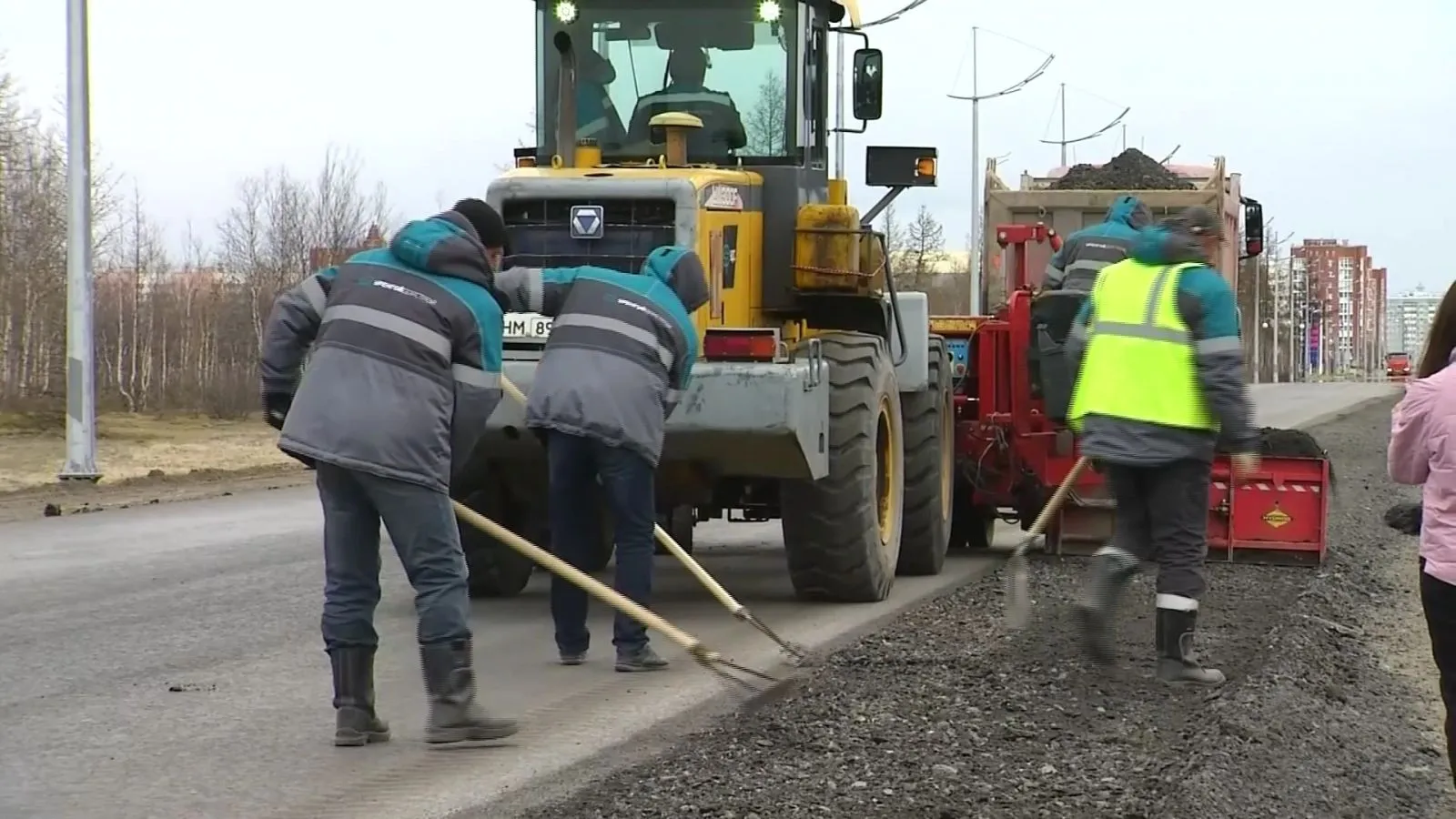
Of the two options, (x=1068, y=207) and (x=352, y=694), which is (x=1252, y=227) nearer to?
(x=1068, y=207)

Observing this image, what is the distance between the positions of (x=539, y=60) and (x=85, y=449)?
432 inches

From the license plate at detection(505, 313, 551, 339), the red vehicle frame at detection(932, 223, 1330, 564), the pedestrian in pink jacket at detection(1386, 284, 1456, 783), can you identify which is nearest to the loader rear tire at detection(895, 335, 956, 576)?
the red vehicle frame at detection(932, 223, 1330, 564)

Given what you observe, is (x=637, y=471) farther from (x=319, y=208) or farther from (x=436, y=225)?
(x=319, y=208)

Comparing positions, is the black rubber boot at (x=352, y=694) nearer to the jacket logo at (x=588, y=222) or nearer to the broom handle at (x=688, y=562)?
the broom handle at (x=688, y=562)

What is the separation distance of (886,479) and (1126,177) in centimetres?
813

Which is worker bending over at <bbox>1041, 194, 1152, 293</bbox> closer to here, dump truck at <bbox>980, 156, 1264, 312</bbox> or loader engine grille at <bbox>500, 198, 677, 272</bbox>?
loader engine grille at <bbox>500, 198, 677, 272</bbox>

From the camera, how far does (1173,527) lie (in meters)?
7.24

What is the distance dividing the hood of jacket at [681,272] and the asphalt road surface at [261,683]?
154 centimetres

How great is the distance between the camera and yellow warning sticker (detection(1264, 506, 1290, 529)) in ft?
36.2

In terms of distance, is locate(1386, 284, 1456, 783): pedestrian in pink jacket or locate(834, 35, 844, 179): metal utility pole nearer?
locate(1386, 284, 1456, 783): pedestrian in pink jacket

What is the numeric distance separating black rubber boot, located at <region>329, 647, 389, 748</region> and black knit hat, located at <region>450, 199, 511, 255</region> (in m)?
1.40

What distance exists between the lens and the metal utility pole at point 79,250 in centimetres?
1906

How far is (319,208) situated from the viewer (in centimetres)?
4472

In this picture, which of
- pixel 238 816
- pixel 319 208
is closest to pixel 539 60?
pixel 238 816
